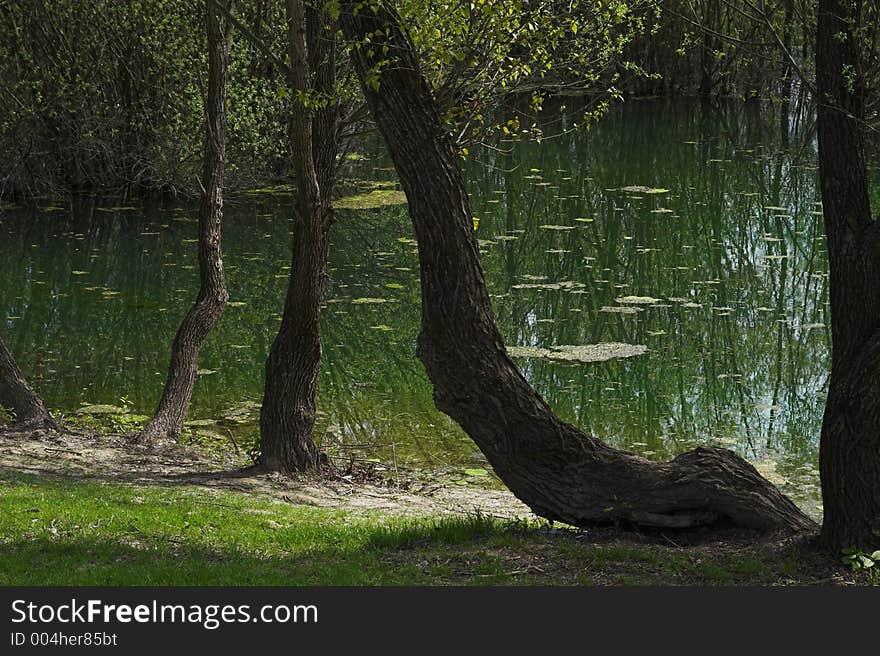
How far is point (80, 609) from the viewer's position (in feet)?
16.8

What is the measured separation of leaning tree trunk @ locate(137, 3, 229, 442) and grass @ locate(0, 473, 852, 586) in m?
3.25

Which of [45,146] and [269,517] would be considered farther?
[45,146]

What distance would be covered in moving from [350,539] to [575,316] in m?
8.91

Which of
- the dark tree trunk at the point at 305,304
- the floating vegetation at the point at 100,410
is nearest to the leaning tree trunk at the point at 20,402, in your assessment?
the floating vegetation at the point at 100,410

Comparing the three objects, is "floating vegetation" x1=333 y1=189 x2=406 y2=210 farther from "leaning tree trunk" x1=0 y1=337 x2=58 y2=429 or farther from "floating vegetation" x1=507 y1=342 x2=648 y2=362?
"leaning tree trunk" x1=0 y1=337 x2=58 y2=429

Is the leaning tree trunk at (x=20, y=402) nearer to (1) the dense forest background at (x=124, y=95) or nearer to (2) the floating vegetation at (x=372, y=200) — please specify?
(1) the dense forest background at (x=124, y=95)

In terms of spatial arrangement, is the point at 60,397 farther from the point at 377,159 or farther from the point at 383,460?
the point at 377,159

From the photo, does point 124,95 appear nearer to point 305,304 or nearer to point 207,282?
point 207,282

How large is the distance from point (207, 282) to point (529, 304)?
557 centimetres

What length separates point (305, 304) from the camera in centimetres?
1027

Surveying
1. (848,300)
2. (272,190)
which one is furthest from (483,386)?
(272,190)

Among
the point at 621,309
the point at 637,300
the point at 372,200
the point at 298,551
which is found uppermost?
the point at 372,200

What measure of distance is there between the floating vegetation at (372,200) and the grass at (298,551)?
593 inches

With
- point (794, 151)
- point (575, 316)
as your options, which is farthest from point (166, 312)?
point (794, 151)
